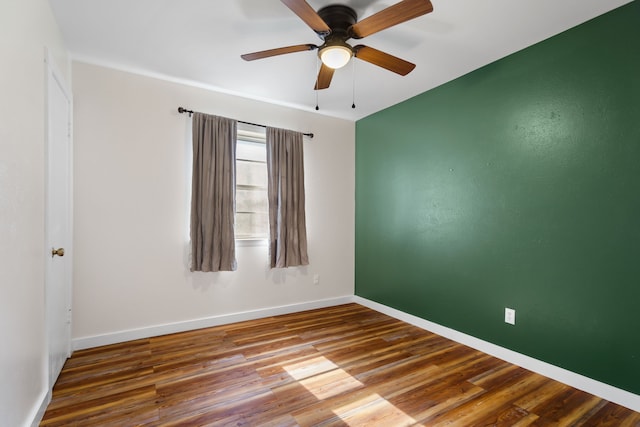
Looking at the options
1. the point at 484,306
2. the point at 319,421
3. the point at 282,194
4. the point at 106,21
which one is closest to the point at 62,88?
the point at 106,21

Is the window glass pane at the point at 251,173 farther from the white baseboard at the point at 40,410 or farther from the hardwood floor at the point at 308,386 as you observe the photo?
the white baseboard at the point at 40,410

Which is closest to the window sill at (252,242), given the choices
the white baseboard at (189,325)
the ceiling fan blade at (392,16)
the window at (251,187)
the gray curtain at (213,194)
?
the window at (251,187)

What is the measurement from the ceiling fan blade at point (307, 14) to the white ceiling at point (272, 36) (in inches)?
8.5

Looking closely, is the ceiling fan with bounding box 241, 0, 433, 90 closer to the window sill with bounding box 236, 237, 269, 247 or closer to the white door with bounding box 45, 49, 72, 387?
the white door with bounding box 45, 49, 72, 387

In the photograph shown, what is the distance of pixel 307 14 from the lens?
1756 mm

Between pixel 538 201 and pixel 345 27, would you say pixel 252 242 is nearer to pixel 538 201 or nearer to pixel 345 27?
pixel 345 27

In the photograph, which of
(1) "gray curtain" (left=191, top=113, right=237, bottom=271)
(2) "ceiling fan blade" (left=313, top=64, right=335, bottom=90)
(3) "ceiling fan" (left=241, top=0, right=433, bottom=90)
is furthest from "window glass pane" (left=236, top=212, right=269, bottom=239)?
(3) "ceiling fan" (left=241, top=0, right=433, bottom=90)

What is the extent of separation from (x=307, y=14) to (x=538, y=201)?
2190 mm

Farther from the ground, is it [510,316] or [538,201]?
[538,201]

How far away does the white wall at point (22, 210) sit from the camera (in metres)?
1.37

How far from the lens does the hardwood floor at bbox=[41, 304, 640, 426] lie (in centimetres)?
188

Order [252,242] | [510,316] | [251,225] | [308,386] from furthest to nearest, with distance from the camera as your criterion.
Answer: [251,225], [252,242], [510,316], [308,386]

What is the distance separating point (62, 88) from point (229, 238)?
1861 mm

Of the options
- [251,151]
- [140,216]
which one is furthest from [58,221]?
[251,151]
